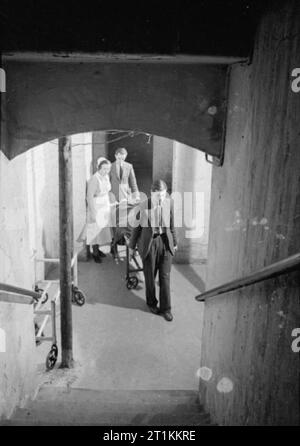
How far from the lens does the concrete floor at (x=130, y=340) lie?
16.2ft

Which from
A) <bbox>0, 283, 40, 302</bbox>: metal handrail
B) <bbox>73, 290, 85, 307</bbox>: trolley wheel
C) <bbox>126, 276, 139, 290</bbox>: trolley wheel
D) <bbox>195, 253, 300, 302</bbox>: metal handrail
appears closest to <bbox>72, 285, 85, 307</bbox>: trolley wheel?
<bbox>73, 290, 85, 307</bbox>: trolley wheel

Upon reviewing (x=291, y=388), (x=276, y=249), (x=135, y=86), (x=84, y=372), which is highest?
(x=135, y=86)

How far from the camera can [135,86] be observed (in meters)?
3.41

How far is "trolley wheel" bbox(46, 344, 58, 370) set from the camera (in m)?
5.04

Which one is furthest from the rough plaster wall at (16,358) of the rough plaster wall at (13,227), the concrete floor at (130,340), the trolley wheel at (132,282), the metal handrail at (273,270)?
the trolley wheel at (132,282)

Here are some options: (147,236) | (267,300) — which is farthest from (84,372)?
(267,300)

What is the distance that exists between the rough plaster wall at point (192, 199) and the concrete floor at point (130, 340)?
0.78 metres

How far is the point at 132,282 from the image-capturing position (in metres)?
7.02

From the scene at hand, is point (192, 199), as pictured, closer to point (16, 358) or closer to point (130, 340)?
point (130, 340)

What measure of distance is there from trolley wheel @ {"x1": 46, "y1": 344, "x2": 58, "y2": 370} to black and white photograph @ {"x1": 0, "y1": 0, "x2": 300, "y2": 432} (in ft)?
0.06

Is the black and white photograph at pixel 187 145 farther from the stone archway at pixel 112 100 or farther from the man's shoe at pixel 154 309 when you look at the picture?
the man's shoe at pixel 154 309

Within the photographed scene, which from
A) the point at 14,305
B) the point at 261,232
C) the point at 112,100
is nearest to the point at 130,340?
the point at 14,305
